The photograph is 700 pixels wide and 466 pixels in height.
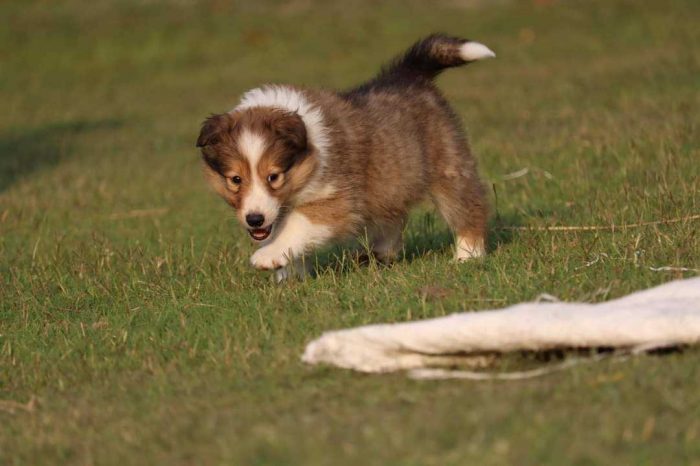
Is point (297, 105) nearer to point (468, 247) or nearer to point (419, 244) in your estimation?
point (468, 247)

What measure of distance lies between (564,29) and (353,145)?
14.4 meters

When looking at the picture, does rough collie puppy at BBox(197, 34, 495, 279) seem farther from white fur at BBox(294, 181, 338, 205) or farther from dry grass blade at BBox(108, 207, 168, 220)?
dry grass blade at BBox(108, 207, 168, 220)

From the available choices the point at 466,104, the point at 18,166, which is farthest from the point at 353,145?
the point at 466,104

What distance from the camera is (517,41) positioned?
2000 centimetres

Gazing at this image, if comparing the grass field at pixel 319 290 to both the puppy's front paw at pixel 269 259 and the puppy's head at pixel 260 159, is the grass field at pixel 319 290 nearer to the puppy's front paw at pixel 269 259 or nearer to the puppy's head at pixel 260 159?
the puppy's front paw at pixel 269 259

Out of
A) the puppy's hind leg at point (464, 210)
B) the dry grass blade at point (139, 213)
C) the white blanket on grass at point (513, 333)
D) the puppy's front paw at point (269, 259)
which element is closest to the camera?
the white blanket on grass at point (513, 333)

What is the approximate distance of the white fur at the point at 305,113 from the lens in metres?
6.53

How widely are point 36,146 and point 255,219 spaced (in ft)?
29.6

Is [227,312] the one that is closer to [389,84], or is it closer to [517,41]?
[389,84]

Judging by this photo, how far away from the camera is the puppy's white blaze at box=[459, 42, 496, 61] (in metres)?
7.24

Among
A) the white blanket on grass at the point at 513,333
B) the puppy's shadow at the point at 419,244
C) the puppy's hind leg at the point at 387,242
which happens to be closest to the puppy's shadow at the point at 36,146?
the puppy's shadow at the point at 419,244

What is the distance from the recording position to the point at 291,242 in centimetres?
647

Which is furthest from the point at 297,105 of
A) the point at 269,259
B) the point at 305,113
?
the point at 269,259

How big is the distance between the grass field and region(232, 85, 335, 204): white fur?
463mm
